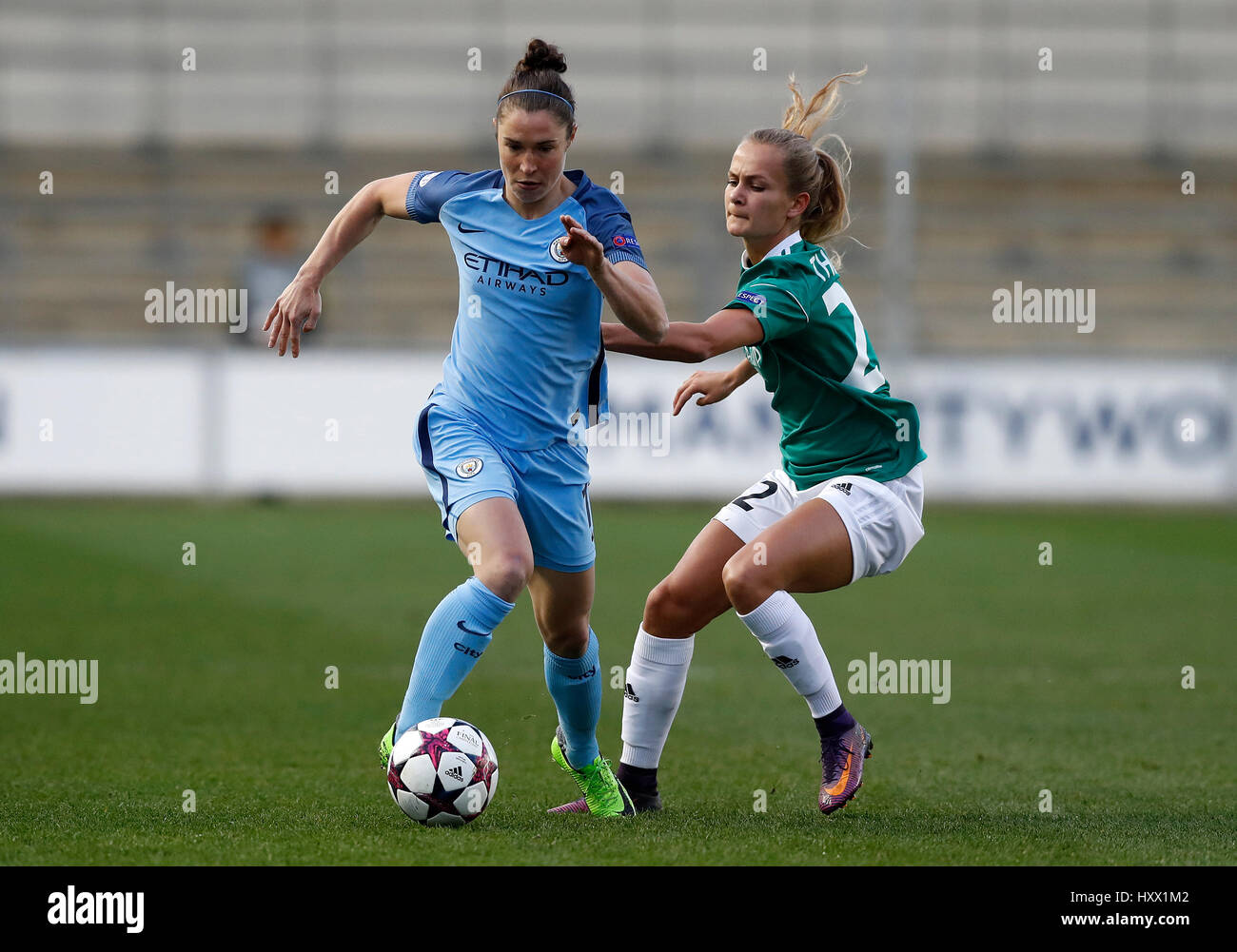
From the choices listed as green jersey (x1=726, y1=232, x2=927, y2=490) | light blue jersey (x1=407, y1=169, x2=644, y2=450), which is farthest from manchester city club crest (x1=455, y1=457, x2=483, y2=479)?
green jersey (x1=726, y1=232, x2=927, y2=490)

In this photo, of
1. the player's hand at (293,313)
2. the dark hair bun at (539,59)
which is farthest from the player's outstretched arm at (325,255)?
the dark hair bun at (539,59)

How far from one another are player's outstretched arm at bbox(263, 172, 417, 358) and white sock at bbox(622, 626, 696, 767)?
1454 millimetres

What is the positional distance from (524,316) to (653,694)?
129cm

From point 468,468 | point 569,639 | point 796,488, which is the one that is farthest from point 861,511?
point 468,468

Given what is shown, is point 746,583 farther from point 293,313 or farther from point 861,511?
point 293,313

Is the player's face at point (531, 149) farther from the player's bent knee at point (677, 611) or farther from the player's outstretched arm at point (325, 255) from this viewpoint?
the player's bent knee at point (677, 611)

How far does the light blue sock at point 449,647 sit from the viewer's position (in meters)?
4.68

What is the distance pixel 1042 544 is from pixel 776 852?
10374 millimetres

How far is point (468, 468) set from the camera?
16.2 ft

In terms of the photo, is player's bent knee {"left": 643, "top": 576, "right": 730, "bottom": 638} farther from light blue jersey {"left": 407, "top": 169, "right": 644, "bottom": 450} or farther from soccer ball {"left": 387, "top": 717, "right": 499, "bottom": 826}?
soccer ball {"left": 387, "top": 717, "right": 499, "bottom": 826}

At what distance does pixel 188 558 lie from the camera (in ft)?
40.2

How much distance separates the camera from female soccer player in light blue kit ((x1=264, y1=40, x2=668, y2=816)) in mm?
4840

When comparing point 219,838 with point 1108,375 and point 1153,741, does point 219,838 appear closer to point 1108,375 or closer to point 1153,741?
point 1153,741

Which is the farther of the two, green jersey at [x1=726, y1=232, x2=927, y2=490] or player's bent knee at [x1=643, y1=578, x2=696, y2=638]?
player's bent knee at [x1=643, y1=578, x2=696, y2=638]
